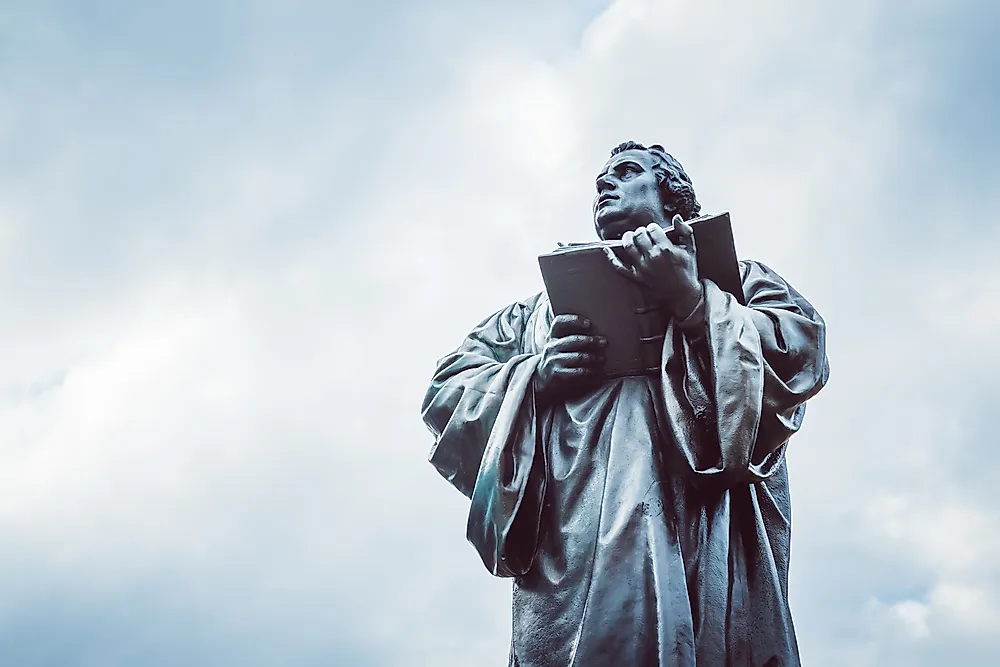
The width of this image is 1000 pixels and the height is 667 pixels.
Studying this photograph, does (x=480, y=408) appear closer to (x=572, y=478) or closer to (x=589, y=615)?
(x=572, y=478)

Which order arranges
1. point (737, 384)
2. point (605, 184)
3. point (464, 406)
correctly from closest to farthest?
point (737, 384), point (464, 406), point (605, 184)

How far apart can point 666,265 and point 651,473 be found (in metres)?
0.87

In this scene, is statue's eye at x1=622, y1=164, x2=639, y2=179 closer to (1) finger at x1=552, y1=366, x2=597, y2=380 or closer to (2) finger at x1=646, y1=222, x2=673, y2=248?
(2) finger at x1=646, y1=222, x2=673, y2=248

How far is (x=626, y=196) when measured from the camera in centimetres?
612

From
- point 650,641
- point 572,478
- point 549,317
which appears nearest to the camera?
point 650,641

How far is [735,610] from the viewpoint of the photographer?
5.11 m

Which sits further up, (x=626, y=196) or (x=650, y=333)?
(x=626, y=196)

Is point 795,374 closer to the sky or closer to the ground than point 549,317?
closer to the ground

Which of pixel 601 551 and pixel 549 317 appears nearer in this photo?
pixel 601 551

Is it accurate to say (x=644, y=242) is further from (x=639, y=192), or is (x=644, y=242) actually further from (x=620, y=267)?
(x=639, y=192)

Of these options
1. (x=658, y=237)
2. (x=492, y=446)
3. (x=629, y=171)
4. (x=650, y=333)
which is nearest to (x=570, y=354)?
(x=650, y=333)

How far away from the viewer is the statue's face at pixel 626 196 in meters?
6.05

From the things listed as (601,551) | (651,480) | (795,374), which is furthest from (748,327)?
(601,551)

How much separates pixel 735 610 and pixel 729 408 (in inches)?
32.7
